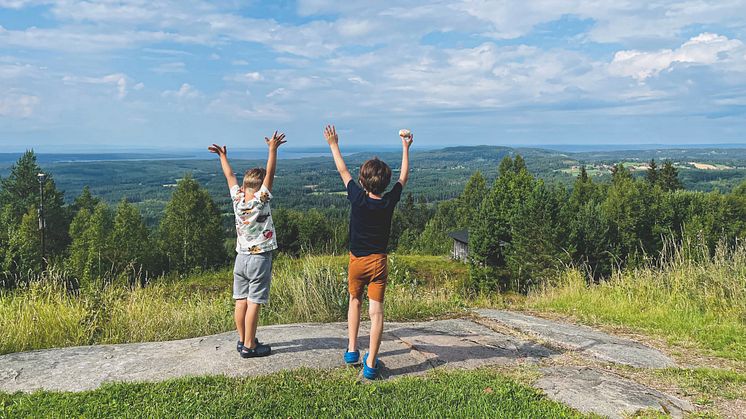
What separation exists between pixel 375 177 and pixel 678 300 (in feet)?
19.9

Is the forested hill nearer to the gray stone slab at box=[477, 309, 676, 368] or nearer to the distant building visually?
the distant building

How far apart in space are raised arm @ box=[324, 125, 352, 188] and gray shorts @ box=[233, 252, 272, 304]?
1139mm

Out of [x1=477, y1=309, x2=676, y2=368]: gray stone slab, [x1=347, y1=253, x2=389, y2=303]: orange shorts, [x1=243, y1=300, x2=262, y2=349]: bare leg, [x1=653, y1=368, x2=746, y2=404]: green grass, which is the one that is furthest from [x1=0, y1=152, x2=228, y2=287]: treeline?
[x1=653, y1=368, x2=746, y2=404]: green grass

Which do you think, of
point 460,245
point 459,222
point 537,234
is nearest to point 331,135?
point 537,234

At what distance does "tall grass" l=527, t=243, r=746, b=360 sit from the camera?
22.3 ft

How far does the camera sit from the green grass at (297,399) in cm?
402

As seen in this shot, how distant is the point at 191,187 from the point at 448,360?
4099cm

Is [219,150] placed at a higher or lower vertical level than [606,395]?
higher

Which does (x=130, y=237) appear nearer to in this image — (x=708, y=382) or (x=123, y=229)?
(x=123, y=229)

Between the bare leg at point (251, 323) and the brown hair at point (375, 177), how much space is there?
5.46 ft

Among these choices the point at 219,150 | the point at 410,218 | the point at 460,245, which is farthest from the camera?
the point at 410,218

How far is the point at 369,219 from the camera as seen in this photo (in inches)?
187

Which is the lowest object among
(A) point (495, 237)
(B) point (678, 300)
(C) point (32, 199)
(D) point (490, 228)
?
(A) point (495, 237)

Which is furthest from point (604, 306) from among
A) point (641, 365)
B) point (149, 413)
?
point (149, 413)
